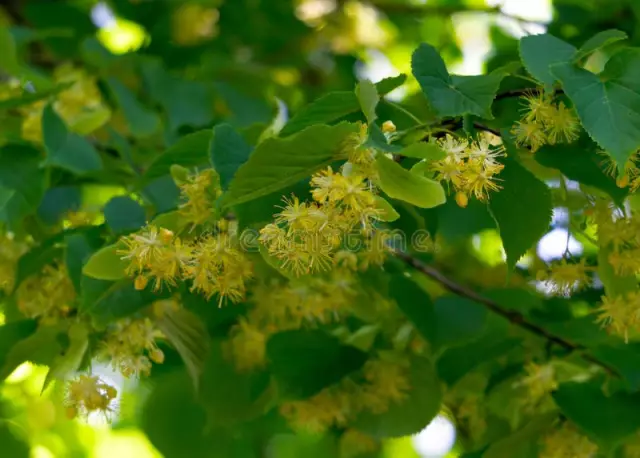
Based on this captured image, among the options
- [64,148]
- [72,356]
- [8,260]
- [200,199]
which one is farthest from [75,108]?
[200,199]

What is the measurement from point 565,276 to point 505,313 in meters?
0.33

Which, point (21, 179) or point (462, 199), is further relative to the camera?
point (21, 179)

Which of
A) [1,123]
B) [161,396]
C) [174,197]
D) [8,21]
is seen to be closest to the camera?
[174,197]

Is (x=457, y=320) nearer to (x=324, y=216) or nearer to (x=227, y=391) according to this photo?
(x=227, y=391)

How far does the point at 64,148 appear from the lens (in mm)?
1782

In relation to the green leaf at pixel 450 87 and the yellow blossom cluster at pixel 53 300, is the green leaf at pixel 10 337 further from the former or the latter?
the green leaf at pixel 450 87

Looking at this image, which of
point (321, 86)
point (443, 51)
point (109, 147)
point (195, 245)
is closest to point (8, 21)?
point (321, 86)

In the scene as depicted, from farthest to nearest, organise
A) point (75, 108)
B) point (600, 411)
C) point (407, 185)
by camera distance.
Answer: point (75, 108)
point (600, 411)
point (407, 185)

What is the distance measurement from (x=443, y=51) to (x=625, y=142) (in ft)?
6.85

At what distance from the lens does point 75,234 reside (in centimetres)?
153

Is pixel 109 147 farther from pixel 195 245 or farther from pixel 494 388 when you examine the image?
pixel 494 388

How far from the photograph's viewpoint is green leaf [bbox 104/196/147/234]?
1472mm

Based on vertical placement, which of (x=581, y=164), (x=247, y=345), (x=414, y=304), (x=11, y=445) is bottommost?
(x=11, y=445)

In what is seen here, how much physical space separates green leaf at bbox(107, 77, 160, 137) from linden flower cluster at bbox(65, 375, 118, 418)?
0.94 metres
